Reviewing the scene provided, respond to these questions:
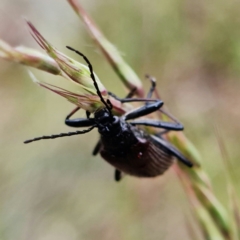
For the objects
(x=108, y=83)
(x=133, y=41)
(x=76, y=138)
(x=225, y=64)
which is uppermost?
(x=133, y=41)

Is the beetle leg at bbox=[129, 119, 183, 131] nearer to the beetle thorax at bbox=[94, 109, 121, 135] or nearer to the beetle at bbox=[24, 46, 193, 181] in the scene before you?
the beetle at bbox=[24, 46, 193, 181]

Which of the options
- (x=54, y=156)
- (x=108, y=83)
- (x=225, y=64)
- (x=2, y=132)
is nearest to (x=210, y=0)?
(x=225, y=64)

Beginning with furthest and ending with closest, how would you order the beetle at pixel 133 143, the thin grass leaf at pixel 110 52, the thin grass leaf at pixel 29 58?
the beetle at pixel 133 143 → the thin grass leaf at pixel 110 52 → the thin grass leaf at pixel 29 58

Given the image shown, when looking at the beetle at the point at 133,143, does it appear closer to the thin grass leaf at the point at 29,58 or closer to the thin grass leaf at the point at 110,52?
the thin grass leaf at the point at 110,52

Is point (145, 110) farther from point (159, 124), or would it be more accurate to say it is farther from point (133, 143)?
point (133, 143)

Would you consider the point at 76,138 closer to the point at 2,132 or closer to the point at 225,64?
the point at 2,132

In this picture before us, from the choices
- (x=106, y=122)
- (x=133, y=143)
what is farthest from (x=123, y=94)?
(x=106, y=122)

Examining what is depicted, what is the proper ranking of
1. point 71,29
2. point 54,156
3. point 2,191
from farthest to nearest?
point 71,29, point 54,156, point 2,191

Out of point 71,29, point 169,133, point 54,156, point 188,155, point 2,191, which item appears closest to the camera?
point 188,155

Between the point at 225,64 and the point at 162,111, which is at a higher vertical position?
the point at 162,111

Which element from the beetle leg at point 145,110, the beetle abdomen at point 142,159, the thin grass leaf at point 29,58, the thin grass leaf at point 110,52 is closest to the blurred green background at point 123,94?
the beetle abdomen at point 142,159
